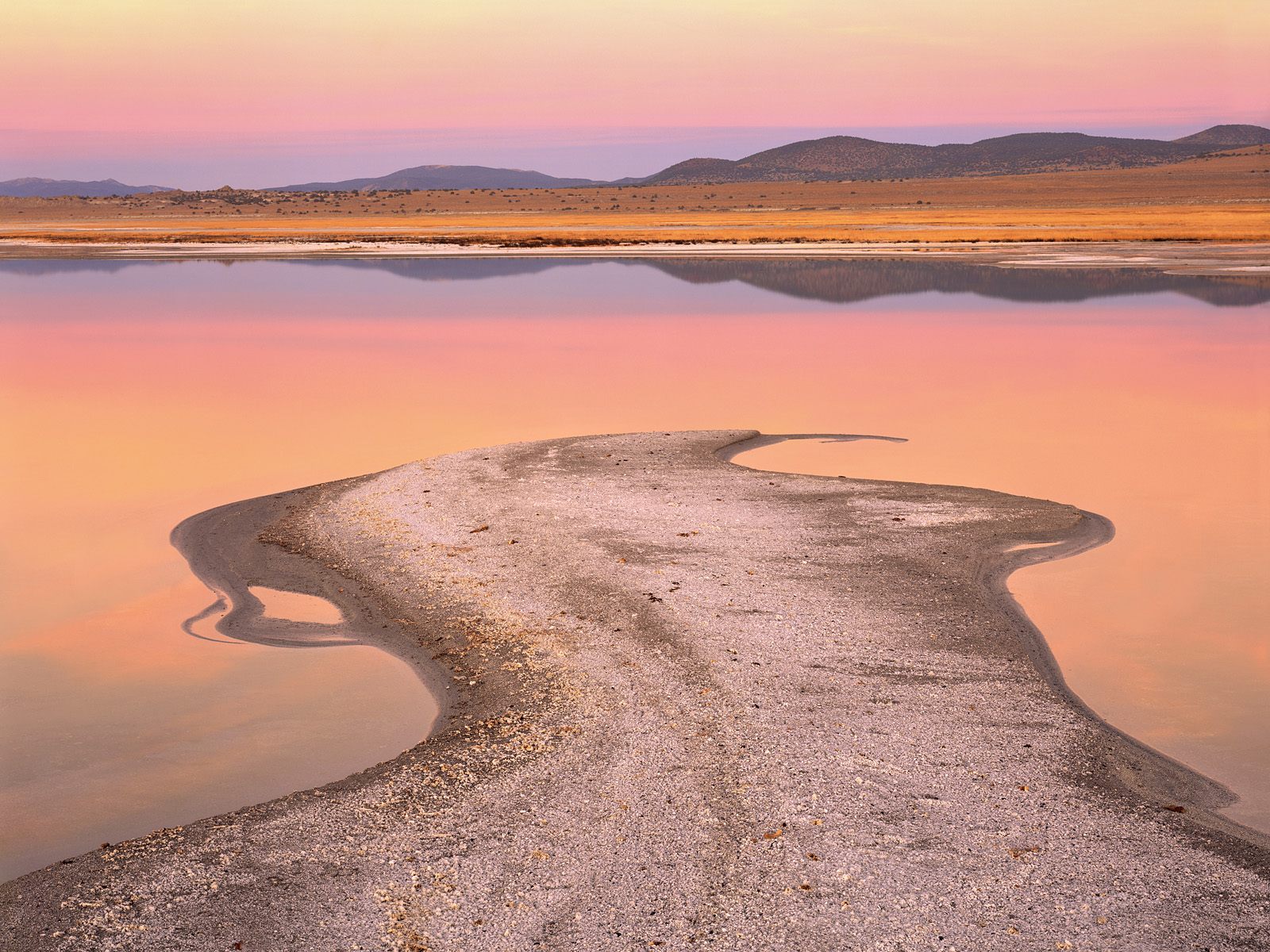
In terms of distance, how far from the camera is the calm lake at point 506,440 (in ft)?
26.6

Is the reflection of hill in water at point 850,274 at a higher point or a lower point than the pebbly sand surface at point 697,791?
higher

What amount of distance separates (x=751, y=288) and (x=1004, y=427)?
24.6m

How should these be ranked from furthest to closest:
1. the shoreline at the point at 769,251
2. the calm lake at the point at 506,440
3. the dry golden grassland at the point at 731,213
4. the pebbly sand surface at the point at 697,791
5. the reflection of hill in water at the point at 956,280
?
the dry golden grassland at the point at 731,213
the shoreline at the point at 769,251
the reflection of hill in water at the point at 956,280
the calm lake at the point at 506,440
the pebbly sand surface at the point at 697,791

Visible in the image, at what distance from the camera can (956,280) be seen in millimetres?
44469

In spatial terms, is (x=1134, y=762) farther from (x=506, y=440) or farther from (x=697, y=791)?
(x=506, y=440)

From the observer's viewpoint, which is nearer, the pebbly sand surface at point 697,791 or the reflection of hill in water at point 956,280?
the pebbly sand surface at point 697,791

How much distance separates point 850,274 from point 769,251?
Result: 12995 mm

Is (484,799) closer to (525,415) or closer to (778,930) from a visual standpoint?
(778,930)

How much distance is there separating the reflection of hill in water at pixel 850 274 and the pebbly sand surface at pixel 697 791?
29.1 m

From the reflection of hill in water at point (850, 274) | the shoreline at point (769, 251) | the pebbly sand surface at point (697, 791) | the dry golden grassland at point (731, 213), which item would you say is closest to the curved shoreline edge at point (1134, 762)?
the pebbly sand surface at point (697, 791)

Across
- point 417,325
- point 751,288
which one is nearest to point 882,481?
point 417,325

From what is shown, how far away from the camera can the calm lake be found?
8109mm

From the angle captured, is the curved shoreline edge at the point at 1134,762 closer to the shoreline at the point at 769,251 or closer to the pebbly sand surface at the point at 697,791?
the pebbly sand surface at the point at 697,791

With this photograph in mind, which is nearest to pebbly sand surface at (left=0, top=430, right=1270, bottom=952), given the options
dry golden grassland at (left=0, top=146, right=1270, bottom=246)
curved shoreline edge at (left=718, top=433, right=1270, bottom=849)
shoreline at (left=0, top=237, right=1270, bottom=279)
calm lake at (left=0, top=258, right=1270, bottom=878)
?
curved shoreline edge at (left=718, top=433, right=1270, bottom=849)
